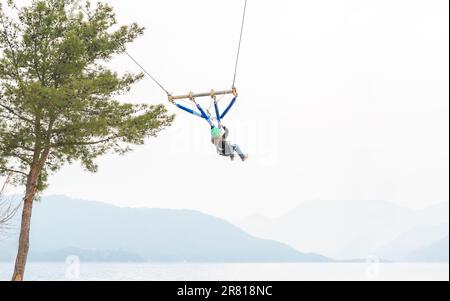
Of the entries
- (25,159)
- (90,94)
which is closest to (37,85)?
(90,94)

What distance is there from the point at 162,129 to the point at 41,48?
18.1 ft

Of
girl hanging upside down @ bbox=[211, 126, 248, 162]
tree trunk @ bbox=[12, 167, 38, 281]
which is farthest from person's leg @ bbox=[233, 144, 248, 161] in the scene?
tree trunk @ bbox=[12, 167, 38, 281]

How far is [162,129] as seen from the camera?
24172 millimetres

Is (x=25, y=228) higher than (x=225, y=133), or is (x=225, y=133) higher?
(x=225, y=133)

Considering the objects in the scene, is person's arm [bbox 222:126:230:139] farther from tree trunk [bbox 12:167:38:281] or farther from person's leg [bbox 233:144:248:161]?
tree trunk [bbox 12:167:38:281]

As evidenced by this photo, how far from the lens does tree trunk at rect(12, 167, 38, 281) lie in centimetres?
2080

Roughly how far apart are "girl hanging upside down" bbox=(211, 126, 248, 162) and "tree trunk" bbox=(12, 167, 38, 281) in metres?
7.83

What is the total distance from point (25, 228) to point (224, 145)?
825cm

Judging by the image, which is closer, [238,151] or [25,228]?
[238,151]

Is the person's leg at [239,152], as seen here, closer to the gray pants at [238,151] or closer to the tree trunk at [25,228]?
the gray pants at [238,151]

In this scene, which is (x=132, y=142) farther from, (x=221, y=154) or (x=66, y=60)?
(x=221, y=154)

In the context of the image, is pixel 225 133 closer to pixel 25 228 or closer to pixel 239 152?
pixel 239 152

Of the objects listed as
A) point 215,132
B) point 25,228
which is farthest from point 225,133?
point 25,228

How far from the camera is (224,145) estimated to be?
1791 centimetres
